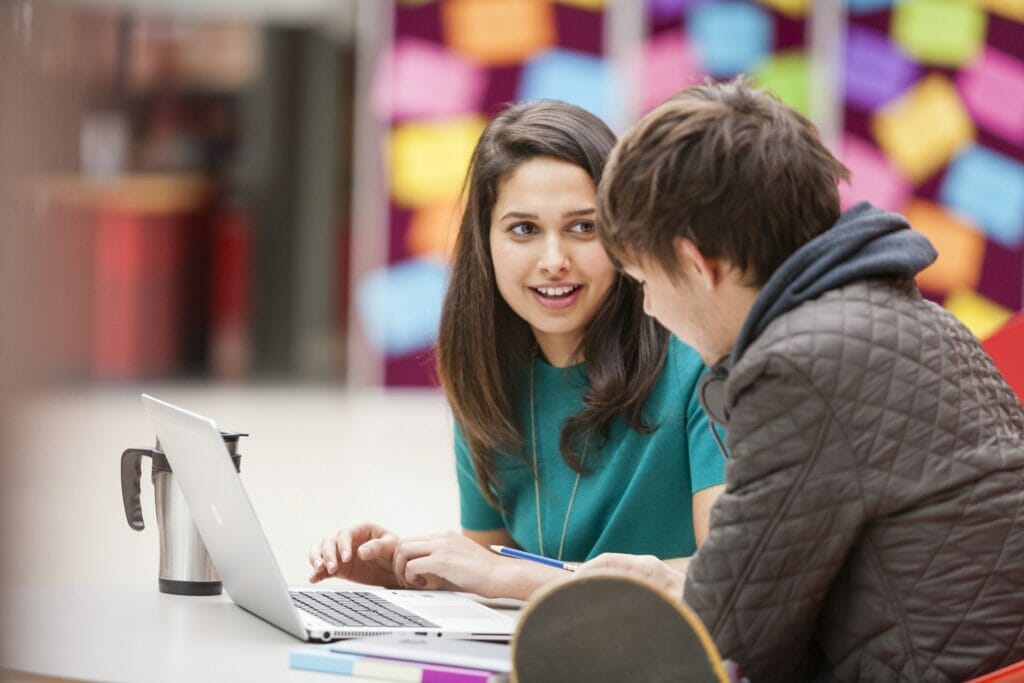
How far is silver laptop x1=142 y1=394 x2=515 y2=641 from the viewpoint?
1412 mm

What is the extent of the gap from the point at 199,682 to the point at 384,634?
221 millimetres

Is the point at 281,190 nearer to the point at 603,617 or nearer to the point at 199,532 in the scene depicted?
the point at 199,532

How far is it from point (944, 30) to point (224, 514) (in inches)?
250

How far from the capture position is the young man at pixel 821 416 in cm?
120

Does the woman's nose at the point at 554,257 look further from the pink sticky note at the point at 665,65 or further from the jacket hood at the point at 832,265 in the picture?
the pink sticky note at the point at 665,65

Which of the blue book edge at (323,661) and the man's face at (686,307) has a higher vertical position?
the man's face at (686,307)

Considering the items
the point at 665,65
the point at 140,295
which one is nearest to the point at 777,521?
the point at 665,65

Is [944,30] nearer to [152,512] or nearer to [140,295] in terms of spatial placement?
[152,512]

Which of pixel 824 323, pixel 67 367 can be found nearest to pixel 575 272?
→ pixel 824 323

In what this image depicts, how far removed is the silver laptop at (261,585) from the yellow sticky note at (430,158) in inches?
232

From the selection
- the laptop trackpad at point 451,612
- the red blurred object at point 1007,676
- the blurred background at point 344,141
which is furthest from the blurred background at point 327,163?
the red blurred object at point 1007,676

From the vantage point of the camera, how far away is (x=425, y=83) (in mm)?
7523

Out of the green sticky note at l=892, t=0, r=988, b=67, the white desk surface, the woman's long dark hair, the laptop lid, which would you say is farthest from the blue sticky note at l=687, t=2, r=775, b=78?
the laptop lid

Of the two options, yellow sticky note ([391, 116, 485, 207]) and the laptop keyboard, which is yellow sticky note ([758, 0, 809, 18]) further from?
the laptop keyboard
